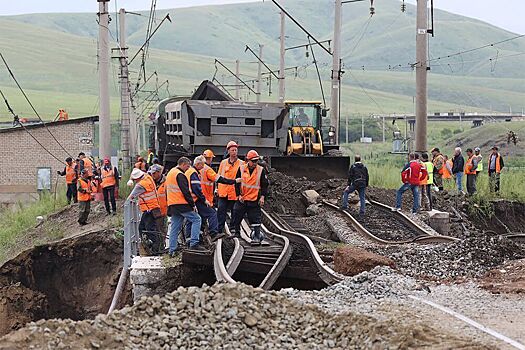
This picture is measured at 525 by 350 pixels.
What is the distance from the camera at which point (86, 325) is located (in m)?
9.02

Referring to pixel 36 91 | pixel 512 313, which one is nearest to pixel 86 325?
Answer: pixel 512 313

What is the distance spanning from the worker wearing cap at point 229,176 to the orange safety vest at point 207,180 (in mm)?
204

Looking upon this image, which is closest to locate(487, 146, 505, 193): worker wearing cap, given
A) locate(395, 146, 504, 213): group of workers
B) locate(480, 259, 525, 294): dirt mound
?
locate(395, 146, 504, 213): group of workers

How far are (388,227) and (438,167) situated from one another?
26.5 feet

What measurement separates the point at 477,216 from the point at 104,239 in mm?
10324

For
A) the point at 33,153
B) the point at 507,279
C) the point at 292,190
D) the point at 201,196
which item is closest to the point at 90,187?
the point at 292,190

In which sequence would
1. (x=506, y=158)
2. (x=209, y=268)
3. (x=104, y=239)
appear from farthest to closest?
(x=506, y=158)
(x=104, y=239)
(x=209, y=268)

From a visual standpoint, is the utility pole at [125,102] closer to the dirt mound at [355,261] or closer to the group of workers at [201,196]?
the group of workers at [201,196]

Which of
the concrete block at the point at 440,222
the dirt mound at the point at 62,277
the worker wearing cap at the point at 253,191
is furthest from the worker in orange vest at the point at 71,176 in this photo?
the worker wearing cap at the point at 253,191

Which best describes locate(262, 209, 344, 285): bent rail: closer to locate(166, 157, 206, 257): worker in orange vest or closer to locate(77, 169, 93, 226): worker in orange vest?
locate(166, 157, 206, 257): worker in orange vest

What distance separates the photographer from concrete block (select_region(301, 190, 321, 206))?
23734 millimetres

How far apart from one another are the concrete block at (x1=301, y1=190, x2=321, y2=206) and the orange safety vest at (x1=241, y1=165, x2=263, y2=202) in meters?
7.59

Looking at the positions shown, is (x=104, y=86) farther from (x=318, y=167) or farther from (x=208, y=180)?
(x=208, y=180)

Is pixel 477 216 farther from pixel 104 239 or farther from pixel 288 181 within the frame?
pixel 104 239
